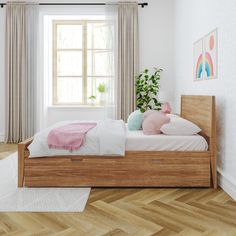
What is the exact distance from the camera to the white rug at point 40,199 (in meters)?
2.54

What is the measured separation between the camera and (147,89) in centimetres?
553

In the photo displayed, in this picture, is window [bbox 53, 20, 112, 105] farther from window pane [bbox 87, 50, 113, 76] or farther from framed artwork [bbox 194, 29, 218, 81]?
framed artwork [bbox 194, 29, 218, 81]

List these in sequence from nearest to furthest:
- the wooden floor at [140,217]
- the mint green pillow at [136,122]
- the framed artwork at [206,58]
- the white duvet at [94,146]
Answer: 1. the wooden floor at [140,217]
2. the white duvet at [94,146]
3. the framed artwork at [206,58]
4. the mint green pillow at [136,122]

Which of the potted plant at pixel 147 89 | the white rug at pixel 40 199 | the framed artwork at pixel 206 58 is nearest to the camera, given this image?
the white rug at pixel 40 199

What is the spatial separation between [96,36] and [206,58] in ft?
10.1

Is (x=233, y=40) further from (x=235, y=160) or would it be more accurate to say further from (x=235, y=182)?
(x=235, y=182)

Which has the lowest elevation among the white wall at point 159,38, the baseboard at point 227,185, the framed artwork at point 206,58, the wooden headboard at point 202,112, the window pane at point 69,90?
the baseboard at point 227,185

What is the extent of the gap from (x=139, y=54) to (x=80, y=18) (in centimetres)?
139

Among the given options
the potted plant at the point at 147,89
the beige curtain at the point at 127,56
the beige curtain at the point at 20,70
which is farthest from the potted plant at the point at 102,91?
the beige curtain at the point at 20,70

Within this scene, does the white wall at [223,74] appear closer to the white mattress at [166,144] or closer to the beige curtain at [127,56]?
the white mattress at [166,144]

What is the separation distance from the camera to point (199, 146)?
10.1 ft

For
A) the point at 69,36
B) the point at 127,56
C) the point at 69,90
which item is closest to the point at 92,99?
the point at 69,90

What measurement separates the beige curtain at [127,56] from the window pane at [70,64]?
41.1 inches

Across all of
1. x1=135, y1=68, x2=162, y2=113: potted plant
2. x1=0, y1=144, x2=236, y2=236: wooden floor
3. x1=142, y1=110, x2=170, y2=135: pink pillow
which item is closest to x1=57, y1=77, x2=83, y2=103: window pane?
x1=135, y1=68, x2=162, y2=113: potted plant
